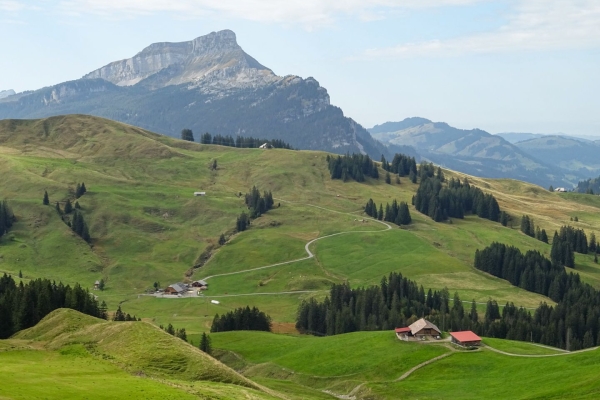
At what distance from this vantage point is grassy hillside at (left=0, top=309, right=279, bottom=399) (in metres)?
67.8

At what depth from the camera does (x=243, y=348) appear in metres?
153

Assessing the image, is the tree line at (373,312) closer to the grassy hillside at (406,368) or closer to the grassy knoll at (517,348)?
the grassy hillside at (406,368)

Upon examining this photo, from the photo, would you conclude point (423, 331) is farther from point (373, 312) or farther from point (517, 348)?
point (373, 312)

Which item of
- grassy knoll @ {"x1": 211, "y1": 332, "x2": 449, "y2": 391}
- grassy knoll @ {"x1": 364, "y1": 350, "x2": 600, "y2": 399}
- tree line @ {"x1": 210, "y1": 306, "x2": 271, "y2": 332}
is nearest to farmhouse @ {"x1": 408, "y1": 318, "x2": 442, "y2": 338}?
grassy knoll @ {"x1": 211, "y1": 332, "x2": 449, "y2": 391}

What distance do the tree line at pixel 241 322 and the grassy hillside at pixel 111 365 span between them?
7207 cm

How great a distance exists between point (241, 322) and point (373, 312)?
3664cm

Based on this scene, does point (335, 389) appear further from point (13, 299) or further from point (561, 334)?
point (561, 334)

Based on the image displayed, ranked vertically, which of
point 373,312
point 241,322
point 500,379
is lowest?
point 241,322

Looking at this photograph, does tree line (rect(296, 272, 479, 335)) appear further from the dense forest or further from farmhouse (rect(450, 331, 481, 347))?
the dense forest

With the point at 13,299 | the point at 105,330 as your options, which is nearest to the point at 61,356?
the point at 105,330

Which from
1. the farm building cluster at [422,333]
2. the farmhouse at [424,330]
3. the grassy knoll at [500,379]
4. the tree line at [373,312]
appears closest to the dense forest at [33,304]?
the grassy knoll at [500,379]

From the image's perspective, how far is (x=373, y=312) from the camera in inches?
7446

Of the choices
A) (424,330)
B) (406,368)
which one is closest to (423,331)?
(424,330)

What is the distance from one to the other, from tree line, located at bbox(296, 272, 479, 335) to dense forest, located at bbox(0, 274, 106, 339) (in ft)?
224
